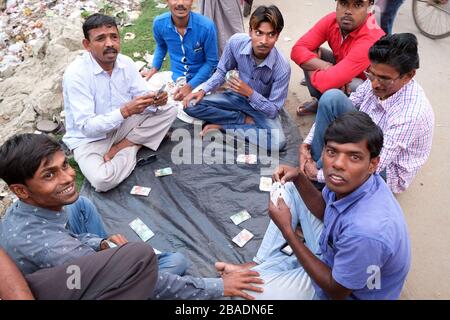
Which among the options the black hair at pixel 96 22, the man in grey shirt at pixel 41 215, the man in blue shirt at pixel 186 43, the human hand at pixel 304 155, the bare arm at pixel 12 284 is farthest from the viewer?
the man in blue shirt at pixel 186 43

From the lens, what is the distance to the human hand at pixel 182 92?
430 centimetres

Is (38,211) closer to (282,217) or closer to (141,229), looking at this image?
(141,229)

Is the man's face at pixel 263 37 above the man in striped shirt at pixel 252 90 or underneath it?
above

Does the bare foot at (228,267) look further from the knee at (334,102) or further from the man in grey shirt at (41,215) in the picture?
the knee at (334,102)

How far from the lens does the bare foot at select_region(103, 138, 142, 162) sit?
365cm

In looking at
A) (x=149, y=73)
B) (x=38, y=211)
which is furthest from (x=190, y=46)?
(x=38, y=211)

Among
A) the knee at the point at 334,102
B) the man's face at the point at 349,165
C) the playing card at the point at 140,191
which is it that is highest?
the man's face at the point at 349,165

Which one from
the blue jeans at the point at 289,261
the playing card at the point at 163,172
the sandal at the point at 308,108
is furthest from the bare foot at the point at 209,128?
the blue jeans at the point at 289,261

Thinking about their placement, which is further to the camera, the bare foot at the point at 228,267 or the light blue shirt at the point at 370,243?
the bare foot at the point at 228,267

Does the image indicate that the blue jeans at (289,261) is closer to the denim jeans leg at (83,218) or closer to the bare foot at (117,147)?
the denim jeans leg at (83,218)

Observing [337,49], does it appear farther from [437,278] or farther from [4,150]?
[4,150]

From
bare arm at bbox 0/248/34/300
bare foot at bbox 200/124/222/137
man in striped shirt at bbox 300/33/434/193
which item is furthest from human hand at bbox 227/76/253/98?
bare arm at bbox 0/248/34/300

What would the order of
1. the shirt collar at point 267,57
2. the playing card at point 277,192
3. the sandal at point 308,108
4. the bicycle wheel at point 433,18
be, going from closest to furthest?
the playing card at point 277,192, the shirt collar at point 267,57, the sandal at point 308,108, the bicycle wheel at point 433,18

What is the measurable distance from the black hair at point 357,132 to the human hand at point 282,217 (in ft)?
1.82
